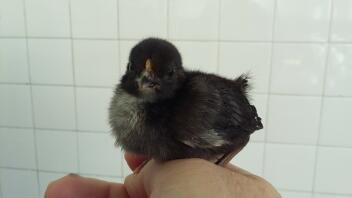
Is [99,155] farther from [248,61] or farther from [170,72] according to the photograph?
[170,72]

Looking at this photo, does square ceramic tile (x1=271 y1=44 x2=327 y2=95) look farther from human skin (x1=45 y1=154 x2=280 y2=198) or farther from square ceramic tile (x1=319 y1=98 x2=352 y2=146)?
human skin (x1=45 y1=154 x2=280 y2=198)

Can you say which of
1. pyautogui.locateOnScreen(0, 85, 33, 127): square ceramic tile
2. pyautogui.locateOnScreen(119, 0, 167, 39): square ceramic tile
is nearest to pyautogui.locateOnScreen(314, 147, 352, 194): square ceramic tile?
pyautogui.locateOnScreen(119, 0, 167, 39): square ceramic tile

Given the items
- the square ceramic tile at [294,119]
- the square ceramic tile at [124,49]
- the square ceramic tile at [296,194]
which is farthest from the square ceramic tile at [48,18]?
the square ceramic tile at [296,194]

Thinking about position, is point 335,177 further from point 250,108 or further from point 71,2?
point 71,2

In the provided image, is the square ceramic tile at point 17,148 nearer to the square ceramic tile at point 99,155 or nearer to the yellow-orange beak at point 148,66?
the square ceramic tile at point 99,155

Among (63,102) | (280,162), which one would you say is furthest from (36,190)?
(280,162)
